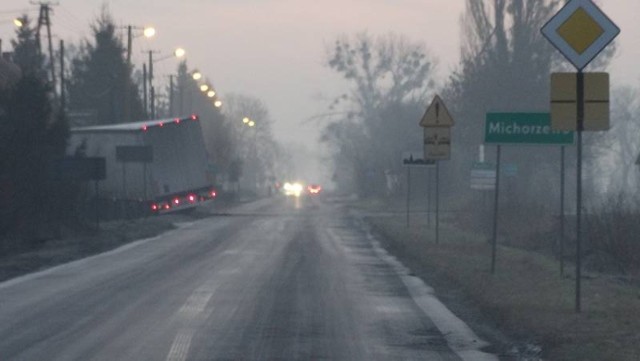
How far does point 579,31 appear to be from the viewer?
1588 cm

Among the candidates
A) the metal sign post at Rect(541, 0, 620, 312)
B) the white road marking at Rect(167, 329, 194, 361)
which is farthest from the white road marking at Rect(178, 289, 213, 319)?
the metal sign post at Rect(541, 0, 620, 312)

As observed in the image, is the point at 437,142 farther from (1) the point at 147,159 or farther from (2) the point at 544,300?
(1) the point at 147,159

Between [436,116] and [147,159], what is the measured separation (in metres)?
20.5

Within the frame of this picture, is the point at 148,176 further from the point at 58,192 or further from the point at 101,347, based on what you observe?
the point at 101,347

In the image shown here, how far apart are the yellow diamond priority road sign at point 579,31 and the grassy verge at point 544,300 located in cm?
306

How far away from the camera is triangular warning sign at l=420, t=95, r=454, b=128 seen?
29.3m

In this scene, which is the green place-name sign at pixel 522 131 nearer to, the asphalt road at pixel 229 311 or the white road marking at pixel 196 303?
the asphalt road at pixel 229 311

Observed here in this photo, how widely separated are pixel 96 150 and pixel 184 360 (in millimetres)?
39142

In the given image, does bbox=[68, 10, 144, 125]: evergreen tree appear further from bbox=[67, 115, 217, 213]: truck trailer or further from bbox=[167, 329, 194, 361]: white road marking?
bbox=[167, 329, 194, 361]: white road marking

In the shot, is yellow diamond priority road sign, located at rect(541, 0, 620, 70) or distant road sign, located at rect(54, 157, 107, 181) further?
distant road sign, located at rect(54, 157, 107, 181)

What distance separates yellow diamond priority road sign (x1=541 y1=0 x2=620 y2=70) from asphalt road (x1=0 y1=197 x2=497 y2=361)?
140 inches

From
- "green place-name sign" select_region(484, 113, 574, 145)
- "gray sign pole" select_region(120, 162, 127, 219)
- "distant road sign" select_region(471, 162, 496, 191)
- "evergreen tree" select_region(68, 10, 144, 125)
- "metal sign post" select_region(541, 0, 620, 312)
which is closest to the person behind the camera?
"metal sign post" select_region(541, 0, 620, 312)

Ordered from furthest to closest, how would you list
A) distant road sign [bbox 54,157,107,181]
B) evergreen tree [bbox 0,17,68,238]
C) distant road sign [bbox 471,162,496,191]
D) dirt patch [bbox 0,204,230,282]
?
distant road sign [bbox 471,162,496,191]
distant road sign [bbox 54,157,107,181]
evergreen tree [bbox 0,17,68,238]
dirt patch [bbox 0,204,230,282]

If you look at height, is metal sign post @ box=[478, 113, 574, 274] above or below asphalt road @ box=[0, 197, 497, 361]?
above
